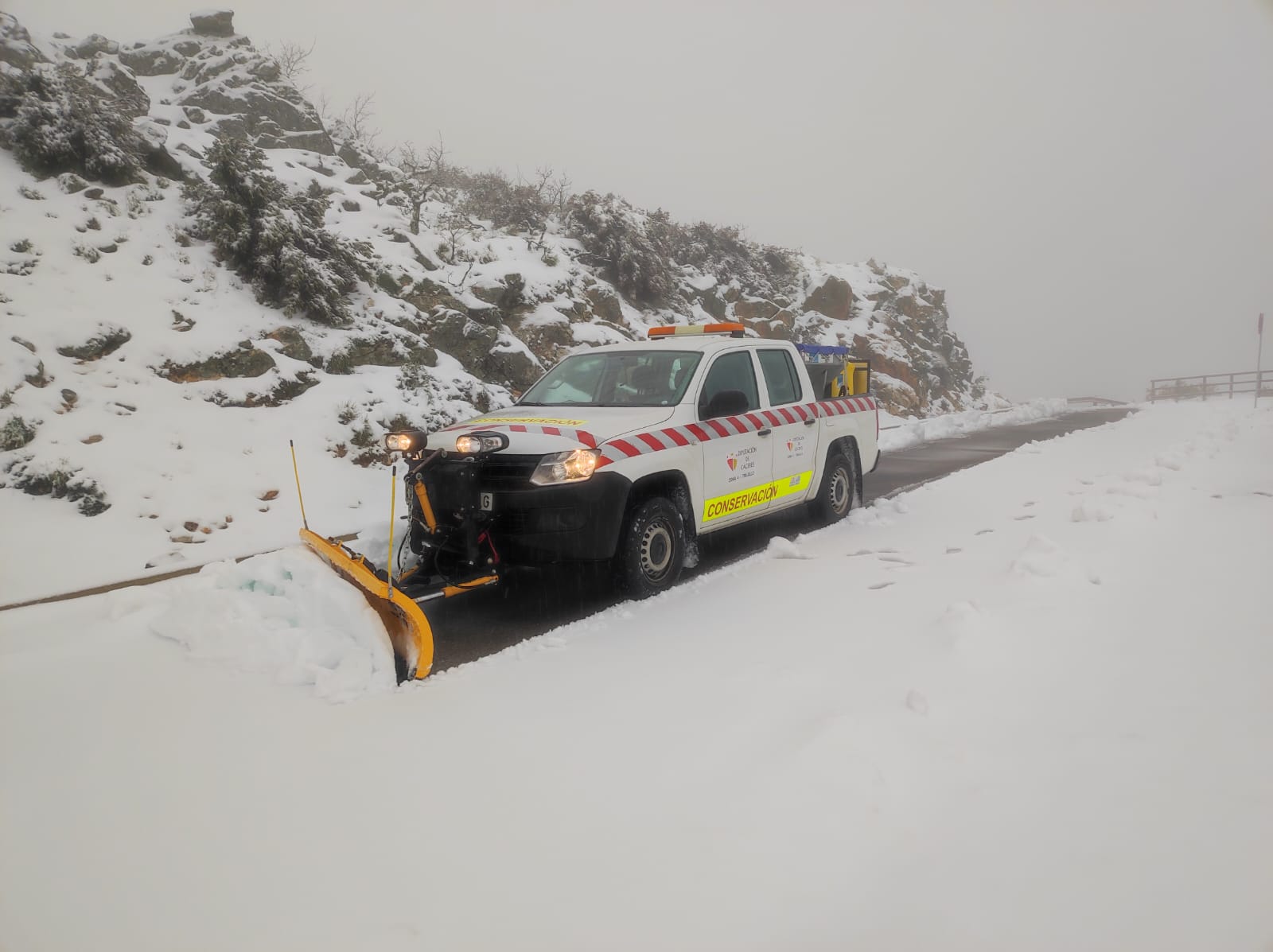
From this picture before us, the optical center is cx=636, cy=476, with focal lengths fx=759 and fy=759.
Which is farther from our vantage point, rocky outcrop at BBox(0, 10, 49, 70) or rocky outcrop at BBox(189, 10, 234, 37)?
rocky outcrop at BBox(189, 10, 234, 37)

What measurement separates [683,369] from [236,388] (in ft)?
20.1

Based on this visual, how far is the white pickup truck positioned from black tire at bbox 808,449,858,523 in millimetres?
245

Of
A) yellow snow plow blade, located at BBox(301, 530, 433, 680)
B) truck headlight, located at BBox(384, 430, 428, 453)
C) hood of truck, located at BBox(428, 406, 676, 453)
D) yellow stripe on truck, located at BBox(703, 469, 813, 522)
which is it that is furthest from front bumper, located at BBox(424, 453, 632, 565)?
yellow stripe on truck, located at BBox(703, 469, 813, 522)

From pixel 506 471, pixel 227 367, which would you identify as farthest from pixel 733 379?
pixel 227 367

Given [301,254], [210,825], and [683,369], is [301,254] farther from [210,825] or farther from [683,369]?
[210,825]

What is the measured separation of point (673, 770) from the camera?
3057 millimetres

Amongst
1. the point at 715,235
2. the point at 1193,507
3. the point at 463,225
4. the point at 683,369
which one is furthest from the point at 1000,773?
the point at 715,235

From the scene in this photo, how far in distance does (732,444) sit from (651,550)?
3.98 feet

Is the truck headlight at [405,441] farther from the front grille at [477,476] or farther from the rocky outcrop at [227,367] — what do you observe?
the rocky outcrop at [227,367]

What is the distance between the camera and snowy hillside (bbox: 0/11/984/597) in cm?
762

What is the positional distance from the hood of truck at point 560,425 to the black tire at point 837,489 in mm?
2586

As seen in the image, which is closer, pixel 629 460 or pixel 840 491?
pixel 629 460

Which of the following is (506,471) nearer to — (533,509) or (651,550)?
(533,509)

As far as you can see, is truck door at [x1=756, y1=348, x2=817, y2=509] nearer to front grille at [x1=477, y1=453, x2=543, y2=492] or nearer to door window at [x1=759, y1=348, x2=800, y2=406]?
door window at [x1=759, y1=348, x2=800, y2=406]
